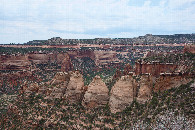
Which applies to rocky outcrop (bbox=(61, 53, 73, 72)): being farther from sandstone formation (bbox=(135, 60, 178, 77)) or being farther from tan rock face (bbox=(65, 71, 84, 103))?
sandstone formation (bbox=(135, 60, 178, 77))

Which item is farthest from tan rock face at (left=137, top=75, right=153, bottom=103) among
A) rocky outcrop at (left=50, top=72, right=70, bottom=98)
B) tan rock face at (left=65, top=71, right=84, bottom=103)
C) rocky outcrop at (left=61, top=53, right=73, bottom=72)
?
rocky outcrop at (left=61, top=53, right=73, bottom=72)

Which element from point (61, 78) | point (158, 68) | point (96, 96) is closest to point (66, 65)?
point (61, 78)

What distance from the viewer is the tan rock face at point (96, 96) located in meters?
31.2

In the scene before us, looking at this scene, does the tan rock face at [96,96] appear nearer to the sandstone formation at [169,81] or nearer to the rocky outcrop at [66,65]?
the sandstone formation at [169,81]

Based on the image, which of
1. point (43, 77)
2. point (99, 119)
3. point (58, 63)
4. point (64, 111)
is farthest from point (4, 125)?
point (58, 63)

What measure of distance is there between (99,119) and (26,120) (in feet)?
33.6

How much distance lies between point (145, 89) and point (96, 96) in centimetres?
775

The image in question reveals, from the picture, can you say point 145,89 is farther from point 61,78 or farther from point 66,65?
point 66,65

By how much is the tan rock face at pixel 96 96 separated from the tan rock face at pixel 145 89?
5754 mm

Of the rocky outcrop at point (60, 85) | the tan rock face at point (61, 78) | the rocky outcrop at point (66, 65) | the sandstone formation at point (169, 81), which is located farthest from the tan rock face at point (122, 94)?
the rocky outcrop at point (66, 65)

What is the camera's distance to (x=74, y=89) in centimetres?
3291

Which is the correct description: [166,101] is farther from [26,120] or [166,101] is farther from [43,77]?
[43,77]

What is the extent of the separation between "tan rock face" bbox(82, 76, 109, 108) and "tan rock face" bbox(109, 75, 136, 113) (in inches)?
65.0

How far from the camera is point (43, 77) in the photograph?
7325 centimetres
